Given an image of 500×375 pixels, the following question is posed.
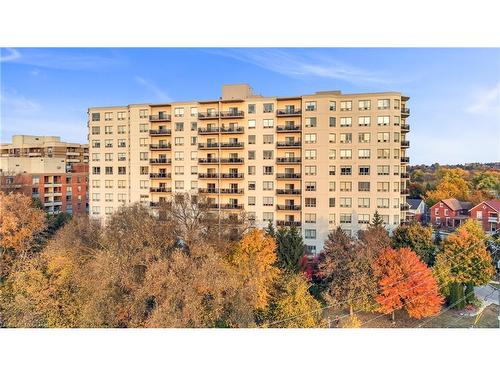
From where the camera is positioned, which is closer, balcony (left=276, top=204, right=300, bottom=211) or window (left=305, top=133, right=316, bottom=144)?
window (left=305, top=133, right=316, bottom=144)

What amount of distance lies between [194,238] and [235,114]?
13.6ft

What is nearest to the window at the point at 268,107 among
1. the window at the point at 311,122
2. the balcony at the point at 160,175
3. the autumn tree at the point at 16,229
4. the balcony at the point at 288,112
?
the balcony at the point at 288,112

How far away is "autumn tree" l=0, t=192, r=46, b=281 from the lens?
606 centimetres

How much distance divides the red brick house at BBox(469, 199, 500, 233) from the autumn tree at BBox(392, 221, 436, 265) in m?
1.59

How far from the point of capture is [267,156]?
8617mm

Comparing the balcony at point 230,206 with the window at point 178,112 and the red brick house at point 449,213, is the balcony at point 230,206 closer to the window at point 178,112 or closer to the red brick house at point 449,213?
the window at point 178,112

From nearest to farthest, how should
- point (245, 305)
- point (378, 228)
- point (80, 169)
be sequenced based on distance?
1. point (245, 305)
2. point (378, 228)
3. point (80, 169)

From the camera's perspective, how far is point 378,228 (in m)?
6.82

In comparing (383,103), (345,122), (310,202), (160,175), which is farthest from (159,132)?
(383,103)

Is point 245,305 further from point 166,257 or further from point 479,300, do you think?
point 479,300

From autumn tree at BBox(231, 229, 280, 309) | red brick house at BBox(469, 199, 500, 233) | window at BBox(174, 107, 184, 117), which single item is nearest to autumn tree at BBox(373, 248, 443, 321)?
autumn tree at BBox(231, 229, 280, 309)

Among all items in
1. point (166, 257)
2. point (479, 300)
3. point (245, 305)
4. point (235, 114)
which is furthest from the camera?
point (235, 114)

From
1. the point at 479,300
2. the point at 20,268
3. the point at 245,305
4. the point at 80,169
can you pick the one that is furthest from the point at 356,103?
the point at 80,169

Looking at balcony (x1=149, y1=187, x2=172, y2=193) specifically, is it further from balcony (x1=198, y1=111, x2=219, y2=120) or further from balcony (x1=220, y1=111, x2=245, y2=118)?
balcony (x1=220, y1=111, x2=245, y2=118)
